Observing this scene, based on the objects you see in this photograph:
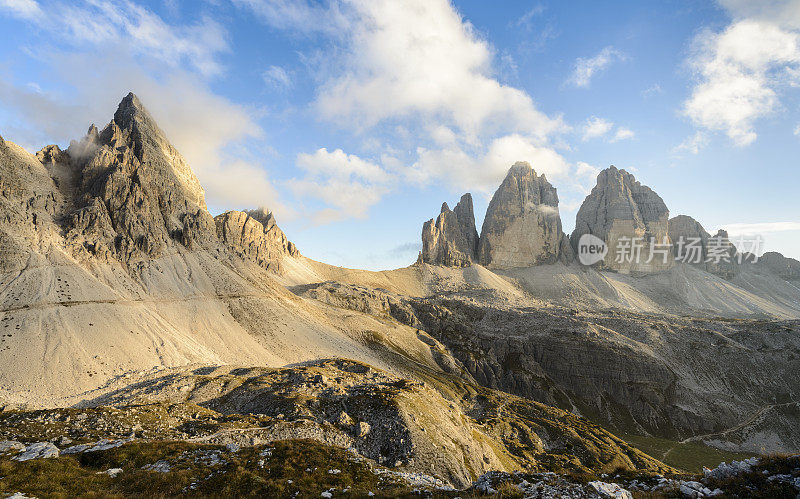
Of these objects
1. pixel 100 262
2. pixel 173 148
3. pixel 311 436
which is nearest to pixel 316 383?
pixel 311 436

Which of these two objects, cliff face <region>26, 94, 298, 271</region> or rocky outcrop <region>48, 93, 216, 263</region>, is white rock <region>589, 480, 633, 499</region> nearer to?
cliff face <region>26, 94, 298, 271</region>

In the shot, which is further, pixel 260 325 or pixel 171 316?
pixel 260 325

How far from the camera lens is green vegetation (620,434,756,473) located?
7925cm

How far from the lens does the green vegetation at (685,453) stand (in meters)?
79.2

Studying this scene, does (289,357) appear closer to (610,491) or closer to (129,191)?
(129,191)

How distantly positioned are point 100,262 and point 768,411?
202128 mm

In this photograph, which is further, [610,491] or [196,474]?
[196,474]

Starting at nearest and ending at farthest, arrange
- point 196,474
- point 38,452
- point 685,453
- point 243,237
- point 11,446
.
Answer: point 196,474 < point 38,452 < point 11,446 < point 685,453 < point 243,237

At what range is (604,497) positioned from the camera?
16.8 m

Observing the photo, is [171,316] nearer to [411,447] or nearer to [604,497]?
[411,447]

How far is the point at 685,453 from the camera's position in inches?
3420

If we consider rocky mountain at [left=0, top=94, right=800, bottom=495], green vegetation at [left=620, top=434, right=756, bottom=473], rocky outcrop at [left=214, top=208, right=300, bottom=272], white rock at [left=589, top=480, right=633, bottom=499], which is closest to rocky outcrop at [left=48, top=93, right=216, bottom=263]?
→ rocky mountain at [left=0, top=94, right=800, bottom=495]

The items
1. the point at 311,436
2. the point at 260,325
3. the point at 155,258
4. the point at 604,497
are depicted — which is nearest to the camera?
the point at 604,497

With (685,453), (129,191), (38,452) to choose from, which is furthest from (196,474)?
(129,191)
